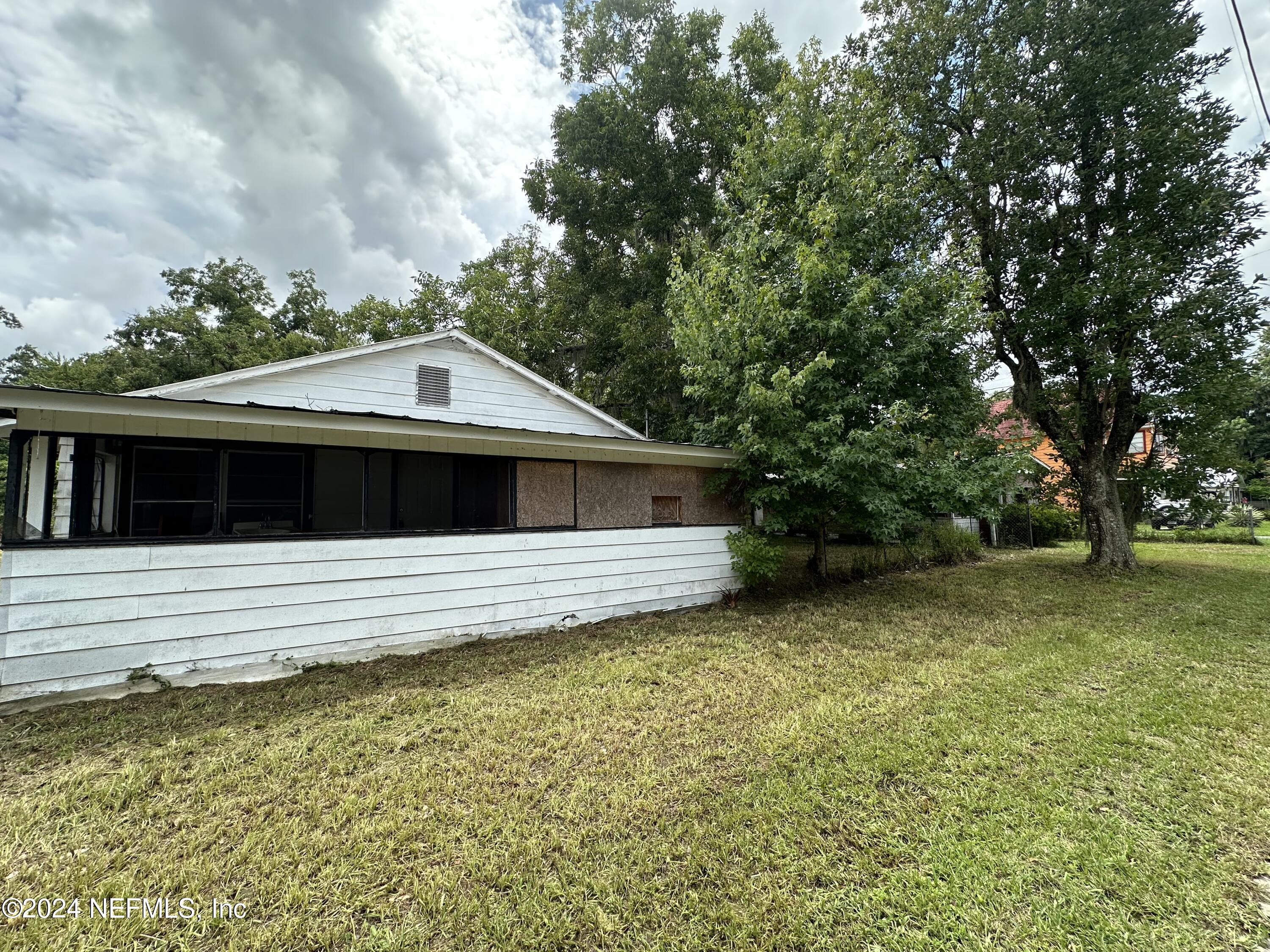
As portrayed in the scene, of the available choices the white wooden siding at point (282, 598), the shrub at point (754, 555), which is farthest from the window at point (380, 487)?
the shrub at point (754, 555)

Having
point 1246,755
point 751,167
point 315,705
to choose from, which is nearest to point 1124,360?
point 751,167

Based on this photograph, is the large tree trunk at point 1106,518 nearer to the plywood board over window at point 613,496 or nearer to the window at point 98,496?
the plywood board over window at point 613,496

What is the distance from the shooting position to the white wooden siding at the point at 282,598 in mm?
3717

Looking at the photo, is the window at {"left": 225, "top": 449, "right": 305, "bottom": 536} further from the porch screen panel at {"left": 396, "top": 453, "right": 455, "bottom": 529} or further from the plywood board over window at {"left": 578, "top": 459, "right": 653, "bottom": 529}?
the plywood board over window at {"left": 578, "top": 459, "right": 653, "bottom": 529}

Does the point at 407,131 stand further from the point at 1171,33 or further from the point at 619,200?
the point at 1171,33

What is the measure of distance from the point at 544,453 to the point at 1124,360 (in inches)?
390

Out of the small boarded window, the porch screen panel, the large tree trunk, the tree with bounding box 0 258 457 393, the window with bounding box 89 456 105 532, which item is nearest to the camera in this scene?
the window with bounding box 89 456 105 532

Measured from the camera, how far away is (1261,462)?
20500 mm

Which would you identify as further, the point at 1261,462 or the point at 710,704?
the point at 1261,462

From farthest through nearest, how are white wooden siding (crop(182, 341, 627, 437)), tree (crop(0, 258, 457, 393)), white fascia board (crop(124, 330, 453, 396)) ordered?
tree (crop(0, 258, 457, 393)) < white wooden siding (crop(182, 341, 627, 437)) < white fascia board (crop(124, 330, 453, 396))

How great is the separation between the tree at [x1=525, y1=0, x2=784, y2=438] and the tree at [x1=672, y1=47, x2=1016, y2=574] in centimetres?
438

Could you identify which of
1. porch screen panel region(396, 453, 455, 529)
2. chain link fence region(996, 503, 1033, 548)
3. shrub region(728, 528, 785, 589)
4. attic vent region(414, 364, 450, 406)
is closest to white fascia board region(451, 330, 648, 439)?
attic vent region(414, 364, 450, 406)

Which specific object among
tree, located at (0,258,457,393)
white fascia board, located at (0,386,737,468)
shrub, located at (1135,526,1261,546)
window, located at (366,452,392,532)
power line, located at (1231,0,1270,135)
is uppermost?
tree, located at (0,258,457,393)

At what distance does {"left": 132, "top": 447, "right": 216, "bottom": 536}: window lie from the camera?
14.0 ft
